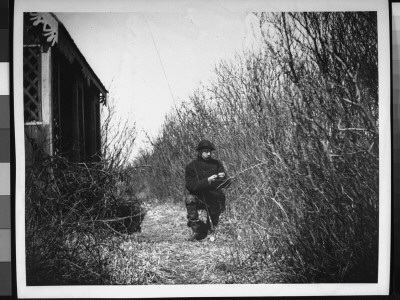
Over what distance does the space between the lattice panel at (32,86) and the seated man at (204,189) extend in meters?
1.01

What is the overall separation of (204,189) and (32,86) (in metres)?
1.24

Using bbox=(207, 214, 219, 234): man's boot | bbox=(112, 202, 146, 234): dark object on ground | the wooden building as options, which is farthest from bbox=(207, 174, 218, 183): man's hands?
the wooden building

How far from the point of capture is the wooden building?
4.25m

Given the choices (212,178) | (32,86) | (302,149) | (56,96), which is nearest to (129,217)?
(212,178)

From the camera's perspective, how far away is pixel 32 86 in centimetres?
428

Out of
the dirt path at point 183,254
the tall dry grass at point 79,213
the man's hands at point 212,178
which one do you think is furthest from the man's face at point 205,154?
the tall dry grass at point 79,213

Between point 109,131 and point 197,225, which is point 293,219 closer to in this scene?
point 197,225

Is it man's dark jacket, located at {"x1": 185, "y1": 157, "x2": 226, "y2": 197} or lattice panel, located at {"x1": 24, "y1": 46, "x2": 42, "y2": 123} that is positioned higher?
lattice panel, located at {"x1": 24, "y1": 46, "x2": 42, "y2": 123}

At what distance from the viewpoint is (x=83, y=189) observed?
432 centimetres

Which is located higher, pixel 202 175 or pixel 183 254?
pixel 202 175

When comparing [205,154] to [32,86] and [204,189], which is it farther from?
[32,86]

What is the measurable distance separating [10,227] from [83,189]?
0.50m

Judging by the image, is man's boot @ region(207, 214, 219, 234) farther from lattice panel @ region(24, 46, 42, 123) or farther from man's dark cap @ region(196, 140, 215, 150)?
lattice panel @ region(24, 46, 42, 123)

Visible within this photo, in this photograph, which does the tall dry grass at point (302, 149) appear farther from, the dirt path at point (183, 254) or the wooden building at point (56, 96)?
the wooden building at point (56, 96)
